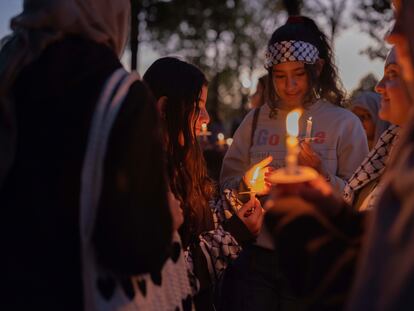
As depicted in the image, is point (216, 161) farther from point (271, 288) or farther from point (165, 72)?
point (165, 72)

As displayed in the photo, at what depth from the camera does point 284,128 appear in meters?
3.85

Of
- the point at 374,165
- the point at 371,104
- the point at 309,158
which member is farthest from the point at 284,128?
the point at 371,104

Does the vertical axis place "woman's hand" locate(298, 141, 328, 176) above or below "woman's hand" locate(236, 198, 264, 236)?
above

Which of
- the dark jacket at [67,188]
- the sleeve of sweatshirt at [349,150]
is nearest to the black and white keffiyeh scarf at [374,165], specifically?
the sleeve of sweatshirt at [349,150]

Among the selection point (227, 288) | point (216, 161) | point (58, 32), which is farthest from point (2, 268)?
point (216, 161)

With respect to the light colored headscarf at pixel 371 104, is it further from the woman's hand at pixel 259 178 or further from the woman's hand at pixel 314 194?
the woman's hand at pixel 314 194

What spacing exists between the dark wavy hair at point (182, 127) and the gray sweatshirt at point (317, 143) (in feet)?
2.84

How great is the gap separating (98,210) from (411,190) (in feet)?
3.17

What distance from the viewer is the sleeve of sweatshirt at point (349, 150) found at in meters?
3.63

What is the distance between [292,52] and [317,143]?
2.12ft

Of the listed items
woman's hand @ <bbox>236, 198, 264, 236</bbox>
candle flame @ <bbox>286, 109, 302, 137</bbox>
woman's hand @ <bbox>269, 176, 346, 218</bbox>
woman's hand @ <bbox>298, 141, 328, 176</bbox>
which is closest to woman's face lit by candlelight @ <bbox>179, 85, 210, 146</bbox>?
woman's hand @ <bbox>236, 198, 264, 236</bbox>

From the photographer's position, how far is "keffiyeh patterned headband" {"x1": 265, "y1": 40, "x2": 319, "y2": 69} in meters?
3.76

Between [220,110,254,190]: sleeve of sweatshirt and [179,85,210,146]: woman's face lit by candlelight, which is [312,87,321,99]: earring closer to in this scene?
[220,110,254,190]: sleeve of sweatshirt

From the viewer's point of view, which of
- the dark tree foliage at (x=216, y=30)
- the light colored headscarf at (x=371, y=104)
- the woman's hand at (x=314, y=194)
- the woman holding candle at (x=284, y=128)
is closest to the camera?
the woman's hand at (x=314, y=194)
